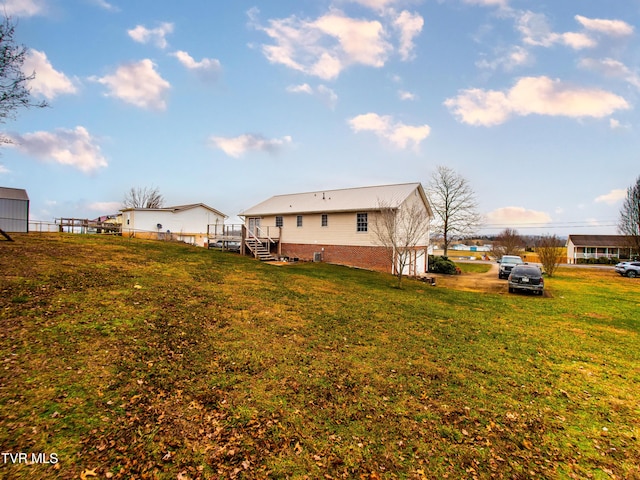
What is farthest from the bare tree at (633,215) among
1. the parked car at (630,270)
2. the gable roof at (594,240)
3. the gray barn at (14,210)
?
the gray barn at (14,210)

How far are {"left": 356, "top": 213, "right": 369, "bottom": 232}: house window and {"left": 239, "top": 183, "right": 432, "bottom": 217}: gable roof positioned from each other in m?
0.79

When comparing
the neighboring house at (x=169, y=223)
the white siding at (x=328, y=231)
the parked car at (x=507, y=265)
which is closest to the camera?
the white siding at (x=328, y=231)

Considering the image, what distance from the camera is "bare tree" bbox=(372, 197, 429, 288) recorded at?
17319mm

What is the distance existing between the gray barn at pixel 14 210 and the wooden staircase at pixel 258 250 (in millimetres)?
16326

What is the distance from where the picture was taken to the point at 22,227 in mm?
22281

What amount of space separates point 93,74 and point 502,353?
69.9 feet

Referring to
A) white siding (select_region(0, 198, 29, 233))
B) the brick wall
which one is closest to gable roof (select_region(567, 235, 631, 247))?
the brick wall

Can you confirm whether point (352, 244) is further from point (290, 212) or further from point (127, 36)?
point (127, 36)

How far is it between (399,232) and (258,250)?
37.9 ft

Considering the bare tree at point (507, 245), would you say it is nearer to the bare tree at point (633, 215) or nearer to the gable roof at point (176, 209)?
the bare tree at point (633, 215)

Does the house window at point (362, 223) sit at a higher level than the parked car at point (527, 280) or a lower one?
higher

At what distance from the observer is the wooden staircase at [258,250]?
23.7 meters

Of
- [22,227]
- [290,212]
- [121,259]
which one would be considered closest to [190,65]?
[121,259]

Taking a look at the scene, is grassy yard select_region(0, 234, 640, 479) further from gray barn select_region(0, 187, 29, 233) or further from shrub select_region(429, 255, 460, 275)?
shrub select_region(429, 255, 460, 275)
